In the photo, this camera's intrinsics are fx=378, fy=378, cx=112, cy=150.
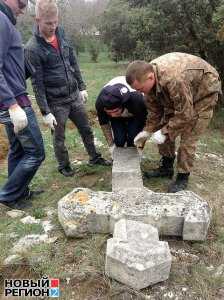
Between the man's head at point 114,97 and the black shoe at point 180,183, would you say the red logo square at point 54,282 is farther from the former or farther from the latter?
the man's head at point 114,97

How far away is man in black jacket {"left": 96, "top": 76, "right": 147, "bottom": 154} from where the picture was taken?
14.8 feet

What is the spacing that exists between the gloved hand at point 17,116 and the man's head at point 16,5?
97 centimetres

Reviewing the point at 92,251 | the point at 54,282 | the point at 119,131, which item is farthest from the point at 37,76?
the point at 54,282

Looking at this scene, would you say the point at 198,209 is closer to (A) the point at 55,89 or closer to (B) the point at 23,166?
(B) the point at 23,166

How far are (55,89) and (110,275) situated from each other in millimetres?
2460

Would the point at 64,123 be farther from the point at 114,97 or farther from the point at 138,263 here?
the point at 138,263

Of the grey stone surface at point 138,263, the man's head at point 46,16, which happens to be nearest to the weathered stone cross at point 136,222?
the grey stone surface at point 138,263

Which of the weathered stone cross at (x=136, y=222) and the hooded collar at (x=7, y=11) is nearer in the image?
the weathered stone cross at (x=136, y=222)

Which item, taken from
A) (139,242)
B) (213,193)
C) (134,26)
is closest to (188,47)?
(134,26)

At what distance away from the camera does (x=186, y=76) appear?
13.5 ft

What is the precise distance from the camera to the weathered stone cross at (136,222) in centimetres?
314

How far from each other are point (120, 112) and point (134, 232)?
1774mm

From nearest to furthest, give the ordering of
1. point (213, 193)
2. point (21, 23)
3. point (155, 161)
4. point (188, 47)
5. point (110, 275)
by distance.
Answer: point (110, 275)
point (213, 193)
point (155, 161)
point (188, 47)
point (21, 23)

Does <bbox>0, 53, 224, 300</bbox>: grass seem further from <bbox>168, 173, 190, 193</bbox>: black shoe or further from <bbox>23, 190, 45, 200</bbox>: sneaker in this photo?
<bbox>168, 173, 190, 193</bbox>: black shoe
